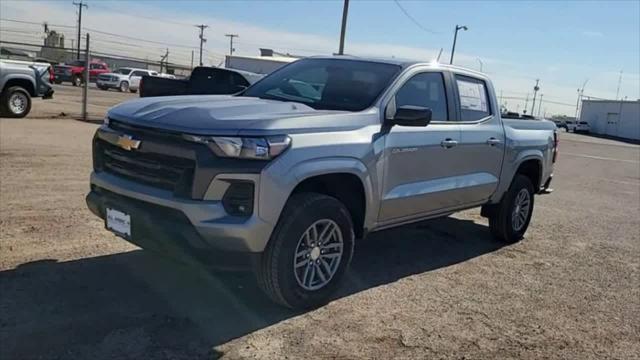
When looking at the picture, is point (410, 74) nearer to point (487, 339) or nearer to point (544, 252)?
point (487, 339)

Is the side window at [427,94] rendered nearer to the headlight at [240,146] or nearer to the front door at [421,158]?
the front door at [421,158]

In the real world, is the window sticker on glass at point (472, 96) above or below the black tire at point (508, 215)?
above

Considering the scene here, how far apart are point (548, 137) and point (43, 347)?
6.25m

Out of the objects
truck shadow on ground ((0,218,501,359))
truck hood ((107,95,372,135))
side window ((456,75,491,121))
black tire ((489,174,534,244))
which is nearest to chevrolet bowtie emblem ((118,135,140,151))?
truck hood ((107,95,372,135))

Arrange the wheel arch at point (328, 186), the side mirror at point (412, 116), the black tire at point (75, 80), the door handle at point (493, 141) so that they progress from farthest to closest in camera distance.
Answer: the black tire at point (75, 80) < the door handle at point (493, 141) < the side mirror at point (412, 116) < the wheel arch at point (328, 186)

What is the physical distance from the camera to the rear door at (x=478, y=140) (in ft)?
19.7

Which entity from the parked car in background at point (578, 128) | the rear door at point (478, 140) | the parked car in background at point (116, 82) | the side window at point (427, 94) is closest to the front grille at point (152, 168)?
the side window at point (427, 94)

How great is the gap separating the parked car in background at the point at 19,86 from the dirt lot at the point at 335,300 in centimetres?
905

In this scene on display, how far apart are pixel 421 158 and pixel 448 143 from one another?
0.48 metres

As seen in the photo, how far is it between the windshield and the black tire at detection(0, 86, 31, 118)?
38.9 feet

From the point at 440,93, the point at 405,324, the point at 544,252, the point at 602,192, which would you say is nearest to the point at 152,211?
the point at 405,324

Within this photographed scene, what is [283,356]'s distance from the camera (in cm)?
375

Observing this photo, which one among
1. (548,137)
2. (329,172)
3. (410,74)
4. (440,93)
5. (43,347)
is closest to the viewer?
(43,347)

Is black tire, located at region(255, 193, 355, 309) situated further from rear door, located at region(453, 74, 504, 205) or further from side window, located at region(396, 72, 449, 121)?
rear door, located at region(453, 74, 504, 205)
